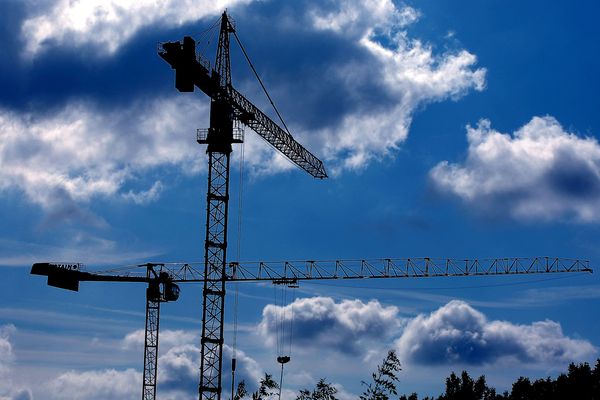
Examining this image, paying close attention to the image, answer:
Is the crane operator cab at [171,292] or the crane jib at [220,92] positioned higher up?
the crane jib at [220,92]

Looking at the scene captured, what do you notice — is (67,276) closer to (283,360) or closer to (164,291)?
(164,291)

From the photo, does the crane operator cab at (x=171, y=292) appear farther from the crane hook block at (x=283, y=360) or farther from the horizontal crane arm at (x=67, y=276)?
the crane hook block at (x=283, y=360)

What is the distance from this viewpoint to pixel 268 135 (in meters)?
116

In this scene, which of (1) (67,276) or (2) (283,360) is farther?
(1) (67,276)

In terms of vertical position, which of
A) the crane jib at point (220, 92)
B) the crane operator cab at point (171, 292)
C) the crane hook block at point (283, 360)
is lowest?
the crane hook block at point (283, 360)

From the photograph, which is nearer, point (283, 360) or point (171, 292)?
point (283, 360)

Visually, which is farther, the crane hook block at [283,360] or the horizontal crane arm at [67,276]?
the horizontal crane arm at [67,276]

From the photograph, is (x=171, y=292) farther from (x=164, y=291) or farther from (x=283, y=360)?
(x=283, y=360)

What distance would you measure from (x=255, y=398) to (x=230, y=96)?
210 ft

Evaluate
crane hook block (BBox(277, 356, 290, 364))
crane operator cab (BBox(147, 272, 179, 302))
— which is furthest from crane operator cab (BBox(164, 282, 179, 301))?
crane hook block (BBox(277, 356, 290, 364))

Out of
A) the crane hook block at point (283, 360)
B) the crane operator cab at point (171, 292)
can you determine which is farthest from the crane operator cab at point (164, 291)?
the crane hook block at point (283, 360)

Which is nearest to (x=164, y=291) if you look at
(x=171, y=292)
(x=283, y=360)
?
(x=171, y=292)

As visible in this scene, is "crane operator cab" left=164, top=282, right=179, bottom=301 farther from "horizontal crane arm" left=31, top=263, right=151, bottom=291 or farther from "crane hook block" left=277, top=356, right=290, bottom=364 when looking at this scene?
"crane hook block" left=277, top=356, right=290, bottom=364

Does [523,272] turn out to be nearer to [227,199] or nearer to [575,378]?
[575,378]
